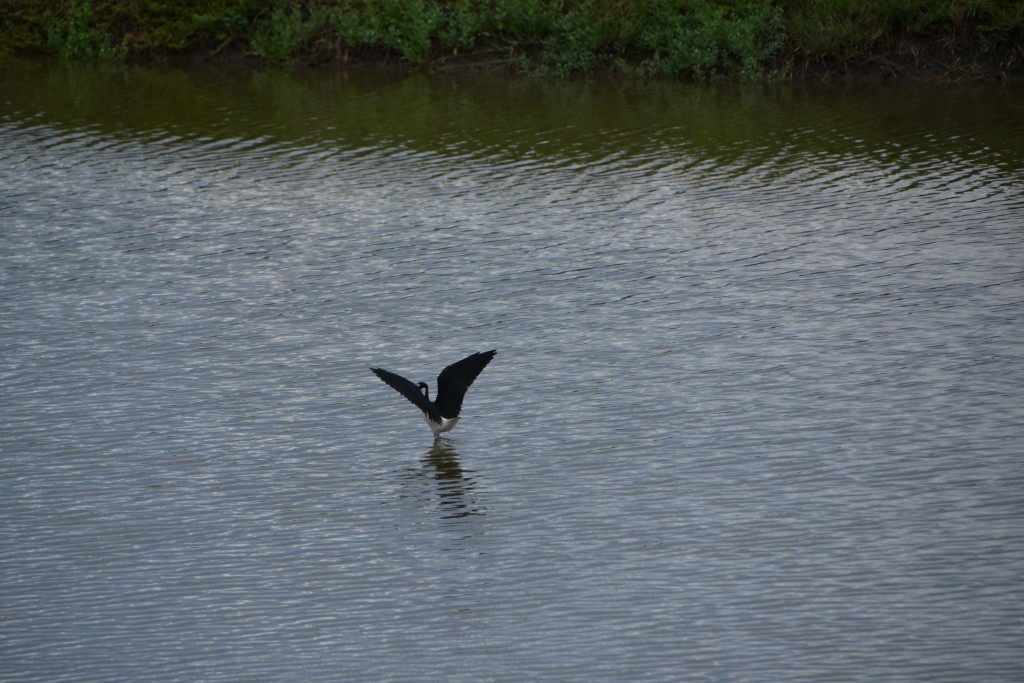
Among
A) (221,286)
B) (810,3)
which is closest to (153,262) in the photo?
(221,286)

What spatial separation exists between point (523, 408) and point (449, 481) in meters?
A: 1.48

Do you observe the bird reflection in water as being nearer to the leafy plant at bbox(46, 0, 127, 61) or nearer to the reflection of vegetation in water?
the reflection of vegetation in water

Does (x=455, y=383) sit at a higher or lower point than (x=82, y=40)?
lower

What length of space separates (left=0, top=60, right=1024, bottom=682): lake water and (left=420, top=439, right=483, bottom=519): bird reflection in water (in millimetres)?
64

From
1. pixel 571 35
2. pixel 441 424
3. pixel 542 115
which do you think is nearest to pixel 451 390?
pixel 441 424

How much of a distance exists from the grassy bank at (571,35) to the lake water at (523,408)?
4.41 m

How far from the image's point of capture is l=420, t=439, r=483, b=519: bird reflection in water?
9.60m

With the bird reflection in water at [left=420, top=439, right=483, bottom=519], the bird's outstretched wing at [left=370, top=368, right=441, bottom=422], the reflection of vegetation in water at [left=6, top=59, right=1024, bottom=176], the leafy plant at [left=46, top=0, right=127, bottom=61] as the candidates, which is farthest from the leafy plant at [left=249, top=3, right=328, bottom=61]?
the bird's outstretched wing at [left=370, top=368, right=441, bottom=422]

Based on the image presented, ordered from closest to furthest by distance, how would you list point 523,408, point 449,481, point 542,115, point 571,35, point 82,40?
point 449,481
point 523,408
point 542,115
point 571,35
point 82,40

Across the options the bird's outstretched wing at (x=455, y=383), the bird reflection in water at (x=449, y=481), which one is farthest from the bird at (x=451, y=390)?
the bird reflection in water at (x=449, y=481)

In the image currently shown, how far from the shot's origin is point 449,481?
33.0 feet

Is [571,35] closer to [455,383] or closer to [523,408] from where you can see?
[523,408]

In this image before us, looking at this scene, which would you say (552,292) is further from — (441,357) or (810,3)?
(810,3)

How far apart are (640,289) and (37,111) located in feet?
46.4
